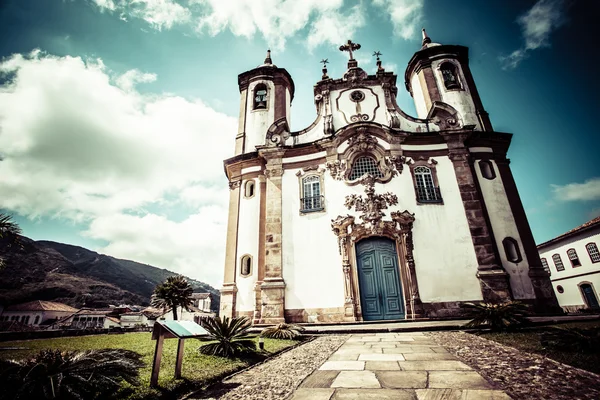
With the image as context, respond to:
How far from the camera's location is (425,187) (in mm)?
13078

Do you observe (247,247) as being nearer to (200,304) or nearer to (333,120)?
(333,120)

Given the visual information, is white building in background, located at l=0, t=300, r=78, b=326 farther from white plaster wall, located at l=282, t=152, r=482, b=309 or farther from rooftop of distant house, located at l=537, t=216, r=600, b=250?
rooftop of distant house, located at l=537, t=216, r=600, b=250

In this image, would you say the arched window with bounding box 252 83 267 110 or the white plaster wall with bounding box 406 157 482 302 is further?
the arched window with bounding box 252 83 267 110

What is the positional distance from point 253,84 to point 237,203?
330 inches

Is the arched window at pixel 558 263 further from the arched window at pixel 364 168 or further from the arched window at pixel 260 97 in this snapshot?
the arched window at pixel 260 97

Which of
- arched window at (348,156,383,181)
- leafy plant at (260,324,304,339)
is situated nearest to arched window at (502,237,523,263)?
arched window at (348,156,383,181)

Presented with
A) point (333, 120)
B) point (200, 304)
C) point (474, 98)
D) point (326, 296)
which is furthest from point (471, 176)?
point (200, 304)

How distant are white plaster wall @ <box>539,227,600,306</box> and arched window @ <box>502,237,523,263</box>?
19583 mm

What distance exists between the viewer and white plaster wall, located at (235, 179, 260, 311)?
41.0 ft

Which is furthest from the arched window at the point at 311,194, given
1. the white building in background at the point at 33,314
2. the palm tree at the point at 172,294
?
the white building in background at the point at 33,314

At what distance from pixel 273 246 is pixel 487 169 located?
36.1 ft

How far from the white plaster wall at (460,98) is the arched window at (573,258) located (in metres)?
21.8

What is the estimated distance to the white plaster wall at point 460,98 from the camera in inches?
→ 602

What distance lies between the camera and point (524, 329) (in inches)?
267
